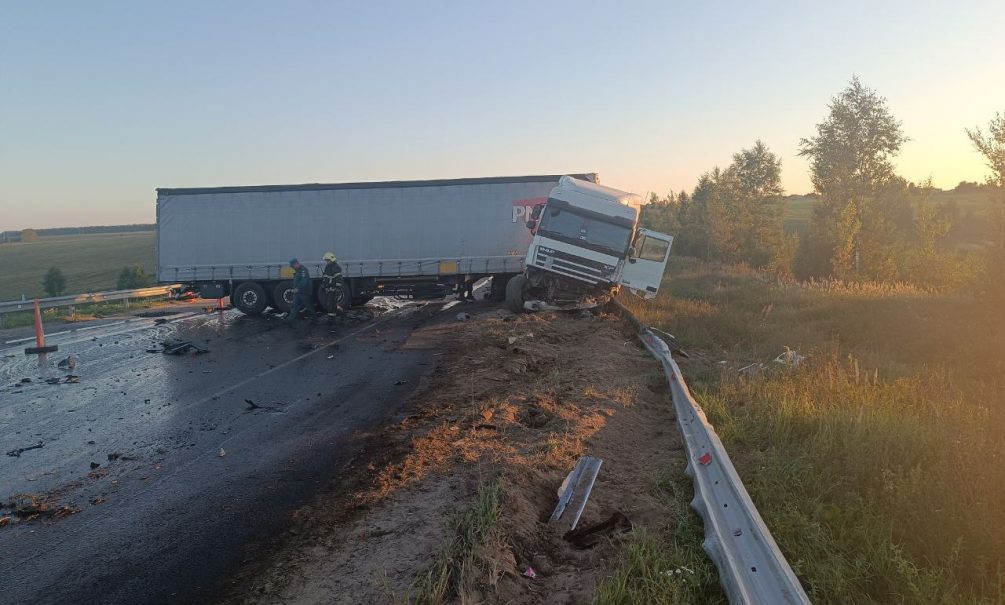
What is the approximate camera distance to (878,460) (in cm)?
463

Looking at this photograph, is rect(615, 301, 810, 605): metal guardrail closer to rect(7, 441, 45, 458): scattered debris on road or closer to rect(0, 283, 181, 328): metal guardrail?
rect(7, 441, 45, 458): scattered debris on road

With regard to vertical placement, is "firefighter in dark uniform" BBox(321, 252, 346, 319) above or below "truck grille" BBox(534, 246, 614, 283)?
below

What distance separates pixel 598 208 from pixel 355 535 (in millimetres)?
12821

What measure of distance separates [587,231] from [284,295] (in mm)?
9847

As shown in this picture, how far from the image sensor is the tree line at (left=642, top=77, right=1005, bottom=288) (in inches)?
Result: 1076

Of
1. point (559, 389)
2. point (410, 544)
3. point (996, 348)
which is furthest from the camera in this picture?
point (996, 348)

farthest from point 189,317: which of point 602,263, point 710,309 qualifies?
point 710,309

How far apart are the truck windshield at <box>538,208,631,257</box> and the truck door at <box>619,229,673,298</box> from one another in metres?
0.33

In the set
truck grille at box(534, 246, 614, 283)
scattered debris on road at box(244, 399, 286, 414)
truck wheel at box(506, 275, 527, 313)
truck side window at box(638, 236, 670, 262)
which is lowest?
Result: scattered debris on road at box(244, 399, 286, 414)

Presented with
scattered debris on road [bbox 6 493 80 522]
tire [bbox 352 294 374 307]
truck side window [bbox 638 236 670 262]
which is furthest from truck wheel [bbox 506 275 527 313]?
scattered debris on road [bbox 6 493 80 522]

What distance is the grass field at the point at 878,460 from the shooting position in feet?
11.0

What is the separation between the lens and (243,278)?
66.3 ft

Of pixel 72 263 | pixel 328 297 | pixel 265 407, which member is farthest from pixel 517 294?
pixel 72 263

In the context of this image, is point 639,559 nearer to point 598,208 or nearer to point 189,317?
point 598,208
